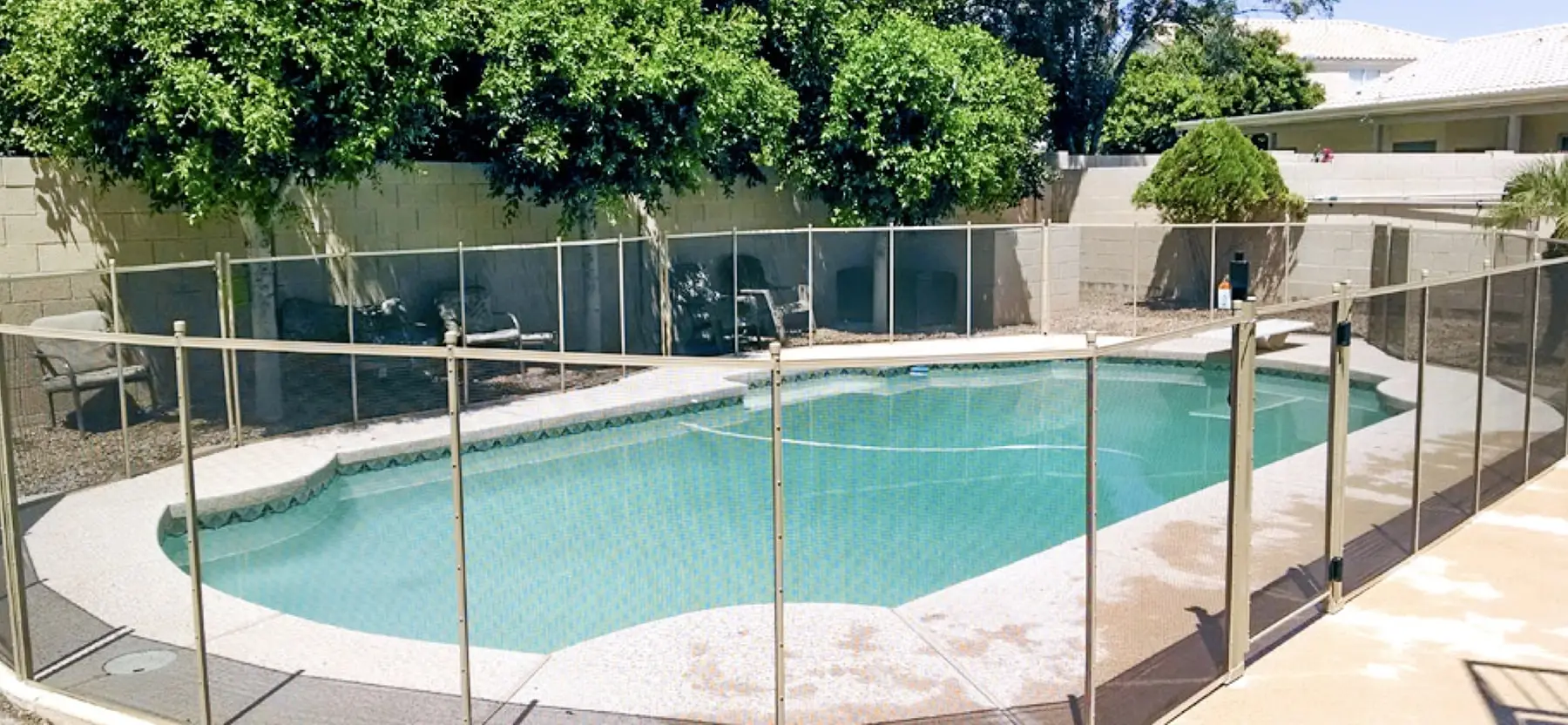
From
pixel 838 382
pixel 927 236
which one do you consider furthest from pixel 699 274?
pixel 838 382

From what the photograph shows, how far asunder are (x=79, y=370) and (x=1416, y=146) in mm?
28116

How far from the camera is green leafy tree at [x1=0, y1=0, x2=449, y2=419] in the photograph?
11.0m

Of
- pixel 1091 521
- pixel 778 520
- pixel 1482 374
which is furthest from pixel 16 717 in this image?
pixel 1482 374

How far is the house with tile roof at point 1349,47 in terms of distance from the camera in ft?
199

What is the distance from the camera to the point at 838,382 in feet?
35.4

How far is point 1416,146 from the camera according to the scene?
2911 centimetres

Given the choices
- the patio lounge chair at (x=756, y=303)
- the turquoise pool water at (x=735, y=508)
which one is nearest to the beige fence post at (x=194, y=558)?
the turquoise pool water at (x=735, y=508)

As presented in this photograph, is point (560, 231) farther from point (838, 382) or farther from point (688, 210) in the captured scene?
point (838, 382)

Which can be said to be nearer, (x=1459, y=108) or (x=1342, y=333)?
(x=1342, y=333)

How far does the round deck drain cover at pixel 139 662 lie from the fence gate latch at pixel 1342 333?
593 centimetres

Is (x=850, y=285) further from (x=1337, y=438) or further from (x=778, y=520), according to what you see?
(x=778, y=520)

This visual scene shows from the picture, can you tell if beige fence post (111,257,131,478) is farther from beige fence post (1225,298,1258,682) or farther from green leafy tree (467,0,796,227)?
beige fence post (1225,298,1258,682)

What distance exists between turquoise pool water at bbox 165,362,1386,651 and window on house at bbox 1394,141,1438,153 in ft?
68.9

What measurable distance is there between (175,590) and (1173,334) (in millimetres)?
5532
